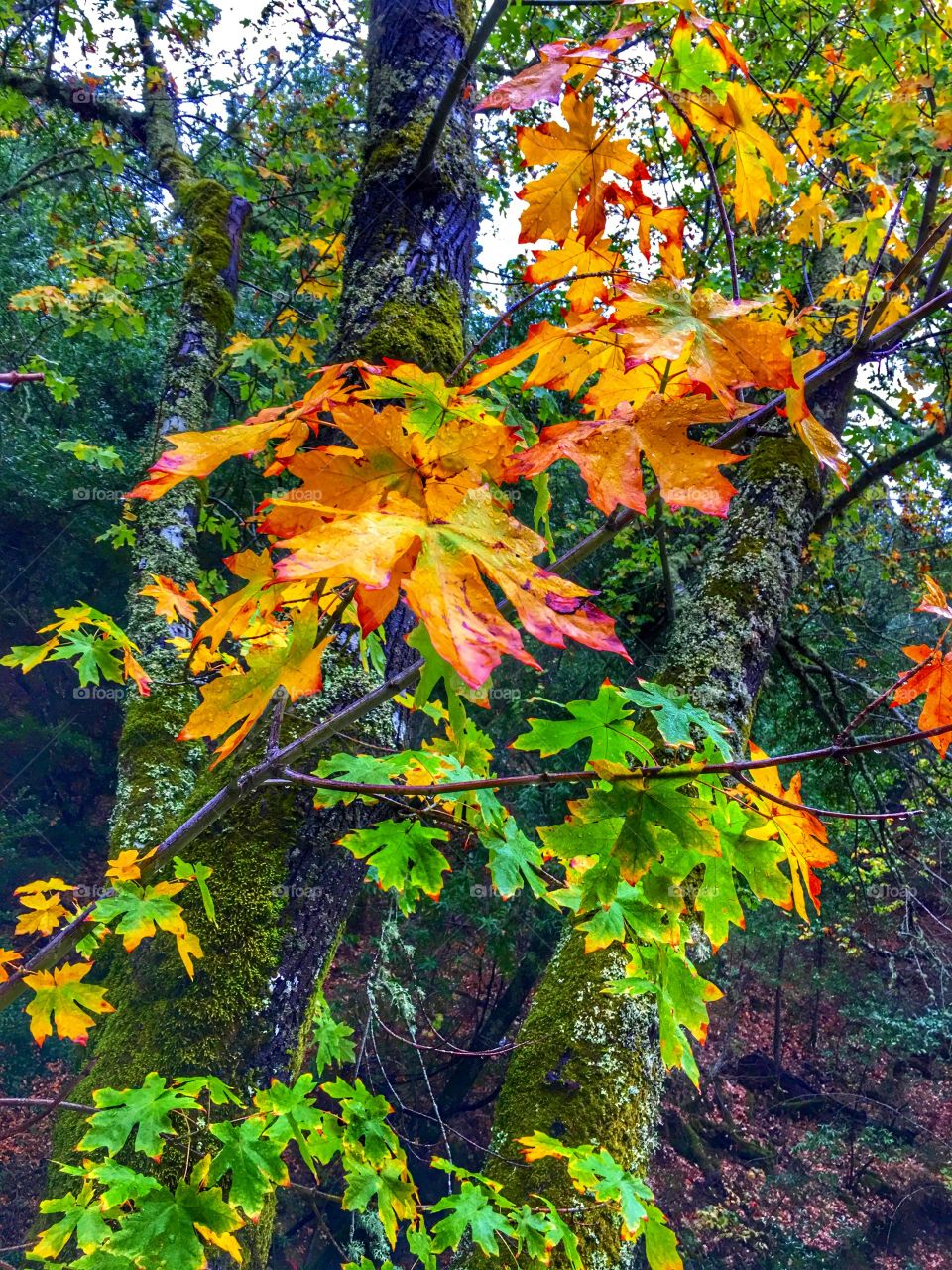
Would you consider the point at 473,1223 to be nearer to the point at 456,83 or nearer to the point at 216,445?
the point at 216,445

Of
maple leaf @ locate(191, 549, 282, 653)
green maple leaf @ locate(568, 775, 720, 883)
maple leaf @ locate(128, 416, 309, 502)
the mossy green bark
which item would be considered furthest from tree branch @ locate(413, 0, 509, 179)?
the mossy green bark

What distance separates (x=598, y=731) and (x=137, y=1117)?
3.12 feet

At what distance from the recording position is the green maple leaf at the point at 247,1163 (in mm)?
1101

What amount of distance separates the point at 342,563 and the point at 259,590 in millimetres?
256

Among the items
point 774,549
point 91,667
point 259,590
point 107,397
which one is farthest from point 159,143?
point 107,397

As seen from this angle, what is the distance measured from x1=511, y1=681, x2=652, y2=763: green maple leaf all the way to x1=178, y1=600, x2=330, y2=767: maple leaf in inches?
13.0

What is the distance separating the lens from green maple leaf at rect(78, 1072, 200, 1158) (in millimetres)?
1065

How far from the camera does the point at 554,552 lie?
8.28 feet

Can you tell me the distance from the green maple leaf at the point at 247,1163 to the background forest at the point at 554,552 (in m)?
0.51

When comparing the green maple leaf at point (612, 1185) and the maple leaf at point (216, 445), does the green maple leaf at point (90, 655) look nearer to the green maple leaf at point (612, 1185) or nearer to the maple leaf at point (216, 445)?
the maple leaf at point (216, 445)

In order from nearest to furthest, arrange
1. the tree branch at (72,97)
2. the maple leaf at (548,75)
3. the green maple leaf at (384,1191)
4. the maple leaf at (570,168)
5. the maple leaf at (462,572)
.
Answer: the maple leaf at (462,572) < the maple leaf at (548,75) < the maple leaf at (570,168) < the green maple leaf at (384,1191) < the tree branch at (72,97)

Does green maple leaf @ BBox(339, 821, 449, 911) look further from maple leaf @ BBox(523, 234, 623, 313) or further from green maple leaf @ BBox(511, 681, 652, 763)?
maple leaf @ BBox(523, 234, 623, 313)

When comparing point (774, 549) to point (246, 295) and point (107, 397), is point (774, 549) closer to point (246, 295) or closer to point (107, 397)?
point (246, 295)
